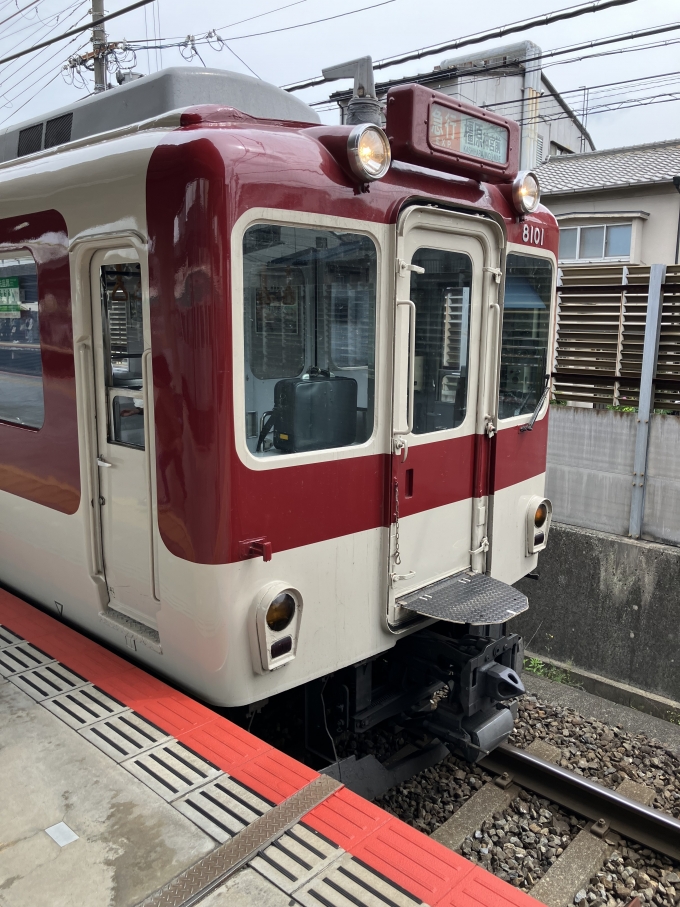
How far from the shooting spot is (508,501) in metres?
4.21

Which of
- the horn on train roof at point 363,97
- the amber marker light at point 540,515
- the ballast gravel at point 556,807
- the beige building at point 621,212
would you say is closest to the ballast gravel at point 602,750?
the ballast gravel at point 556,807

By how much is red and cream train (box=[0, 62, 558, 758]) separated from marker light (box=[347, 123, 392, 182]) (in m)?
0.01

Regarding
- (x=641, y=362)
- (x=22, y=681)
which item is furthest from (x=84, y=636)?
(x=641, y=362)

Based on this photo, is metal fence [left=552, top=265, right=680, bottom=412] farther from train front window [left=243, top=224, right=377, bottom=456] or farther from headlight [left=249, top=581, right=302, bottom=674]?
headlight [left=249, top=581, right=302, bottom=674]

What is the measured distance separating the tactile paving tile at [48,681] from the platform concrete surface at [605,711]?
12.0 ft

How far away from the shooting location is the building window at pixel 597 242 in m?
15.8

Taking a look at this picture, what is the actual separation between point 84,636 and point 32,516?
2.30 feet

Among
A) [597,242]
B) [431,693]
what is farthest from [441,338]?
[597,242]

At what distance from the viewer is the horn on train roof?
3422 millimetres

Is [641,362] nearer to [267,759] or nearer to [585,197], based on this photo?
[267,759]

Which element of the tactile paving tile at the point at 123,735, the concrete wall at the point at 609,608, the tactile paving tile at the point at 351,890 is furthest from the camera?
the concrete wall at the point at 609,608

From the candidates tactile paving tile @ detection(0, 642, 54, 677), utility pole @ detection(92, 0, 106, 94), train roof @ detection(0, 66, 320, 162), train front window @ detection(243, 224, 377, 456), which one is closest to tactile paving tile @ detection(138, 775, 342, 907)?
train front window @ detection(243, 224, 377, 456)

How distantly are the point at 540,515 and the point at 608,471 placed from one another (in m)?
2.67

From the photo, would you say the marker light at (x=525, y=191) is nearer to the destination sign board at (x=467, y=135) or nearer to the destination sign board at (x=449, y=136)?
the destination sign board at (x=449, y=136)
